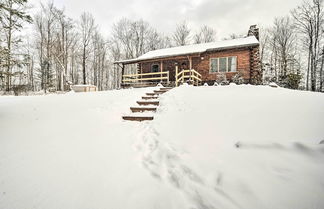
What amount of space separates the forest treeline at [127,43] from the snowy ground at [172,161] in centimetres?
1345

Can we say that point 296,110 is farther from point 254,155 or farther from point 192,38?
point 192,38

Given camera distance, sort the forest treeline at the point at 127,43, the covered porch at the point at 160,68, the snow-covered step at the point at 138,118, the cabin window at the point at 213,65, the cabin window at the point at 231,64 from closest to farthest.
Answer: the snow-covered step at the point at 138,118, the cabin window at the point at 231,64, the cabin window at the point at 213,65, the covered porch at the point at 160,68, the forest treeline at the point at 127,43

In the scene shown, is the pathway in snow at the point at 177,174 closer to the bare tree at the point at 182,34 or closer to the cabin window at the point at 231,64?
the cabin window at the point at 231,64

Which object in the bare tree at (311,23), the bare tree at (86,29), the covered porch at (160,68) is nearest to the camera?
the covered porch at (160,68)

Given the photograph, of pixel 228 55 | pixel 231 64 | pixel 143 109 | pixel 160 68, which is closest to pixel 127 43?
pixel 160 68

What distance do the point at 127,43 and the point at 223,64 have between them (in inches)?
788

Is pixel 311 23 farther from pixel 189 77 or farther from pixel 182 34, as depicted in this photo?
pixel 189 77

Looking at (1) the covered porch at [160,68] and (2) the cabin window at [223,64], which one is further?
(1) the covered porch at [160,68]

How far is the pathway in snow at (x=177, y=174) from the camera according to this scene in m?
1.44

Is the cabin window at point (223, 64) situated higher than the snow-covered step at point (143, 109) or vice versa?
the cabin window at point (223, 64)

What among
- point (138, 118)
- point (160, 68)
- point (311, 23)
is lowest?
point (138, 118)

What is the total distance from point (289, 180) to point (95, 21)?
29816 millimetres

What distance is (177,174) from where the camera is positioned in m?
1.88

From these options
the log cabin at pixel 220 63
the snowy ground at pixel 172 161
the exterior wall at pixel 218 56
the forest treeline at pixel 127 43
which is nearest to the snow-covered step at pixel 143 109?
the snowy ground at pixel 172 161
